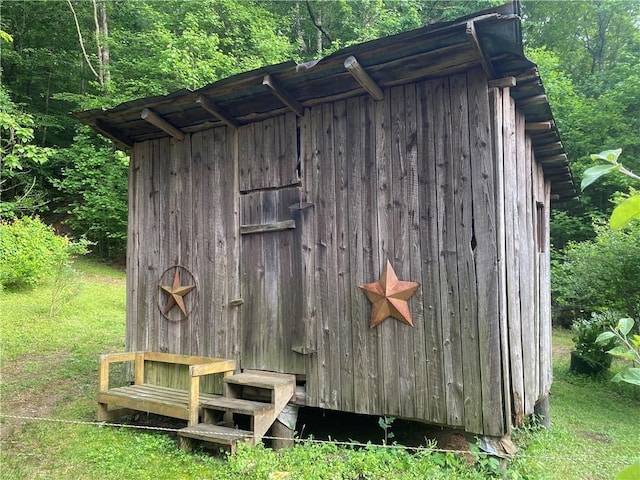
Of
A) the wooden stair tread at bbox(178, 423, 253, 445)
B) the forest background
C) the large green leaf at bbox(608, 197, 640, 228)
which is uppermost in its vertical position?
the forest background

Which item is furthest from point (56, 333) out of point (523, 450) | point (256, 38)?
point (256, 38)

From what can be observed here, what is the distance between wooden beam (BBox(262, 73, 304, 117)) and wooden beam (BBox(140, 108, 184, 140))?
1.65 meters

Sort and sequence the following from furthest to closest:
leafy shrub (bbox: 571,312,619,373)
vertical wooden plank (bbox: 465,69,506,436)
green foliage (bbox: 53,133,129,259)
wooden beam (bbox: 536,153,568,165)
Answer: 1. green foliage (bbox: 53,133,129,259)
2. leafy shrub (bbox: 571,312,619,373)
3. wooden beam (bbox: 536,153,568,165)
4. vertical wooden plank (bbox: 465,69,506,436)

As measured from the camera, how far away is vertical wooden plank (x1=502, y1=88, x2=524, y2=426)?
12.9 feet

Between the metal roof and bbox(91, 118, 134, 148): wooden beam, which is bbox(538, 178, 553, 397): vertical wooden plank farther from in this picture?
bbox(91, 118, 134, 148): wooden beam

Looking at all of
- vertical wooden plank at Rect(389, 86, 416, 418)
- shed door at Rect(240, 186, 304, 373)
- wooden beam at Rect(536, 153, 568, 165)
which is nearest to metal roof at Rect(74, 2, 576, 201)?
wooden beam at Rect(536, 153, 568, 165)

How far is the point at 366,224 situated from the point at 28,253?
9875mm

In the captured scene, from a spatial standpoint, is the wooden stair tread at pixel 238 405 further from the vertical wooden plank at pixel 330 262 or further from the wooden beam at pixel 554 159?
the wooden beam at pixel 554 159

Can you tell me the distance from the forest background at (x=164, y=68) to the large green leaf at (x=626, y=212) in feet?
41.6

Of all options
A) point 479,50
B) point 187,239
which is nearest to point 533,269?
point 479,50

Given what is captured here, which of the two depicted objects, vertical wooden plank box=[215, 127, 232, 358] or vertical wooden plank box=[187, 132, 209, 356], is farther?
vertical wooden plank box=[187, 132, 209, 356]

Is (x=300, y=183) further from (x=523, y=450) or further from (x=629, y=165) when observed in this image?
(x=629, y=165)

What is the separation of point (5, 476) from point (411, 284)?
3.92 meters

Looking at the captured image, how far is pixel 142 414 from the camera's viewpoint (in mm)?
5660
